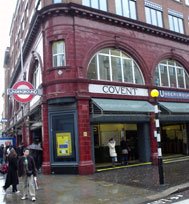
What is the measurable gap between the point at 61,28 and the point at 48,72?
2.71 metres

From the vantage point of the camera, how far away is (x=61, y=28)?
17.8 meters

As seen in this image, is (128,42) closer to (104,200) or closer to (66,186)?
(66,186)

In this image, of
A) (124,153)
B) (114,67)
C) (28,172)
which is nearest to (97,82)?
(114,67)

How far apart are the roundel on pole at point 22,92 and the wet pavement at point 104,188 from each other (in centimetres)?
417

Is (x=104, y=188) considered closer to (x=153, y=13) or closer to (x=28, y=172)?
(x=28, y=172)

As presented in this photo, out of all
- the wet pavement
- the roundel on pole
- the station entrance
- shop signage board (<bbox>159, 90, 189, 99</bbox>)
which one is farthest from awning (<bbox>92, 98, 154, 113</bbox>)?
the roundel on pole

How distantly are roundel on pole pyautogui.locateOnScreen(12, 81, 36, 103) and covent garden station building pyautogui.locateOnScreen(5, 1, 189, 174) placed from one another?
188 centimetres

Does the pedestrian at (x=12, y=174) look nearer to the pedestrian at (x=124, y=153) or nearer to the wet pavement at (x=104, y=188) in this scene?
the wet pavement at (x=104, y=188)

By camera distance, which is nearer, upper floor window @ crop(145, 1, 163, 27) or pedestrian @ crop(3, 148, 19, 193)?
pedestrian @ crop(3, 148, 19, 193)

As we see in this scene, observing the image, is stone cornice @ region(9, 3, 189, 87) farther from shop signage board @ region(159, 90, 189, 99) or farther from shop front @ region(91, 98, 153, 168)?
shop front @ region(91, 98, 153, 168)

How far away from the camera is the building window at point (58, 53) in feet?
58.6

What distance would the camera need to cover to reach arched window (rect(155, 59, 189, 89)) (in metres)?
22.4

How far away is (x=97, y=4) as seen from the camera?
1988 centimetres

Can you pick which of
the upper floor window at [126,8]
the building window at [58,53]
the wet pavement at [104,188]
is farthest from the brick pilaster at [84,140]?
the upper floor window at [126,8]
